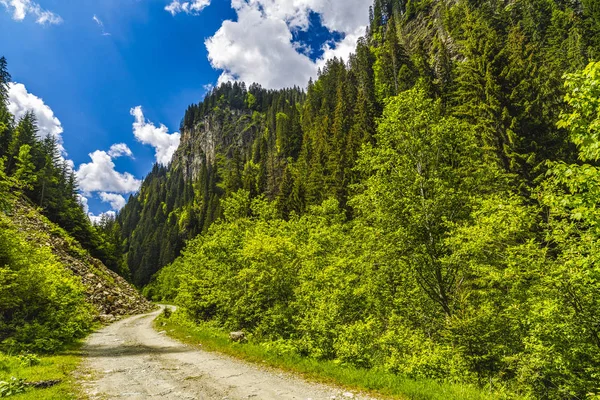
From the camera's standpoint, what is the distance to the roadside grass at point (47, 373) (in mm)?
8539

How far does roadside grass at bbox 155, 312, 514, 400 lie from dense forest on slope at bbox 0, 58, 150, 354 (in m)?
8.88

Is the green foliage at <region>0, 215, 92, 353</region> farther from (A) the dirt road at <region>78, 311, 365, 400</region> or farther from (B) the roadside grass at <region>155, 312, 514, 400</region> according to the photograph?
(B) the roadside grass at <region>155, 312, 514, 400</region>

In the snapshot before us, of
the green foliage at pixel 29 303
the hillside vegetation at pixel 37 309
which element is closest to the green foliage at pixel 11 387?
the hillside vegetation at pixel 37 309

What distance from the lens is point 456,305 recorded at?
491 inches

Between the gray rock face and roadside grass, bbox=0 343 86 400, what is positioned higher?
the gray rock face

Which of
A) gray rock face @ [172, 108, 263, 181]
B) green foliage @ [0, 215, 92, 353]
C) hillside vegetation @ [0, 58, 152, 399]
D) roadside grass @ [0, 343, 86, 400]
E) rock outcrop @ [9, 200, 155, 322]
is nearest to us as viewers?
roadside grass @ [0, 343, 86, 400]

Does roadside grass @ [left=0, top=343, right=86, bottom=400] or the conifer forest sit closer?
the conifer forest

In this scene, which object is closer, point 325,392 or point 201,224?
point 325,392

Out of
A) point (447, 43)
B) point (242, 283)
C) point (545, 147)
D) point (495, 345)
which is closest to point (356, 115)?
point (447, 43)

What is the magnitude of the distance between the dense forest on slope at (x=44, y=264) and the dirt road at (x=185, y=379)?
3.41 meters

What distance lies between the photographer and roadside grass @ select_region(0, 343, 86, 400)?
8539 millimetres

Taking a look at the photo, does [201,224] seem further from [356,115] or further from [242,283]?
[242,283]

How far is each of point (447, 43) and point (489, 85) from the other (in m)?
48.3

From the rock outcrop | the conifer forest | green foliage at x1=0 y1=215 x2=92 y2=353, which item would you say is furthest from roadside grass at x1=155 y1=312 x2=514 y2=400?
the rock outcrop
